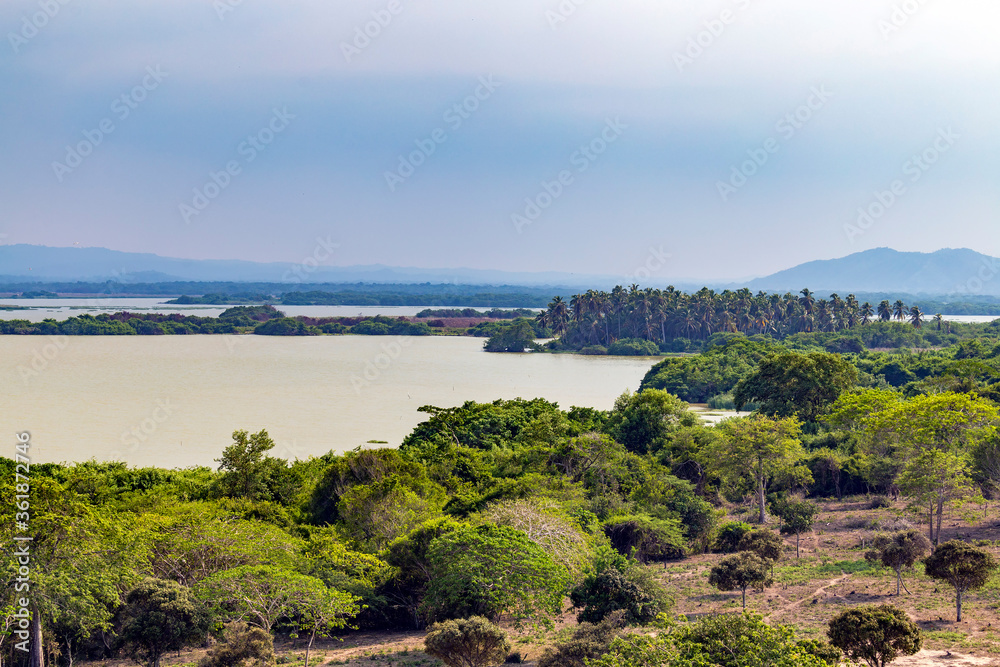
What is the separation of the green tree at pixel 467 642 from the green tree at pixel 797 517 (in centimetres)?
1205

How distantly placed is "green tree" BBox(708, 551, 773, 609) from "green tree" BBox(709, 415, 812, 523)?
303 inches

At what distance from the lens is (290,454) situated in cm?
3259

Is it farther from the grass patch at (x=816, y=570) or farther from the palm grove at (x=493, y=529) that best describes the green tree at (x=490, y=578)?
the grass patch at (x=816, y=570)

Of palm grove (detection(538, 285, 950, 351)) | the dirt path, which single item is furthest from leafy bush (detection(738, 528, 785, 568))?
palm grove (detection(538, 285, 950, 351))

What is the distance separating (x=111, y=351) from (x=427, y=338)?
38.5 metres

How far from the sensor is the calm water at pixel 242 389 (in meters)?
35.6

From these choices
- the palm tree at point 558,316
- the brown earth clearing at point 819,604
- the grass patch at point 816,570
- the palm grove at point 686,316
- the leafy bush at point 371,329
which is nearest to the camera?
the brown earth clearing at point 819,604

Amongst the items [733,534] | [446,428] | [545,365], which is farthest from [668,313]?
[733,534]

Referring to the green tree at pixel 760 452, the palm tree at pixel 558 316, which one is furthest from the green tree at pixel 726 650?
the palm tree at pixel 558 316

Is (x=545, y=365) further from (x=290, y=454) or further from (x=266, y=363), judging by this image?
(x=290, y=454)

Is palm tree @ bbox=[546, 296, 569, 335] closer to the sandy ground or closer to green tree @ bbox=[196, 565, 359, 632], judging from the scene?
green tree @ bbox=[196, 565, 359, 632]

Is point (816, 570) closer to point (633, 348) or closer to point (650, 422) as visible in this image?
point (650, 422)

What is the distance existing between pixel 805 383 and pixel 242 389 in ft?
112

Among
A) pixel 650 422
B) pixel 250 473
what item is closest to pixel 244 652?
pixel 250 473
